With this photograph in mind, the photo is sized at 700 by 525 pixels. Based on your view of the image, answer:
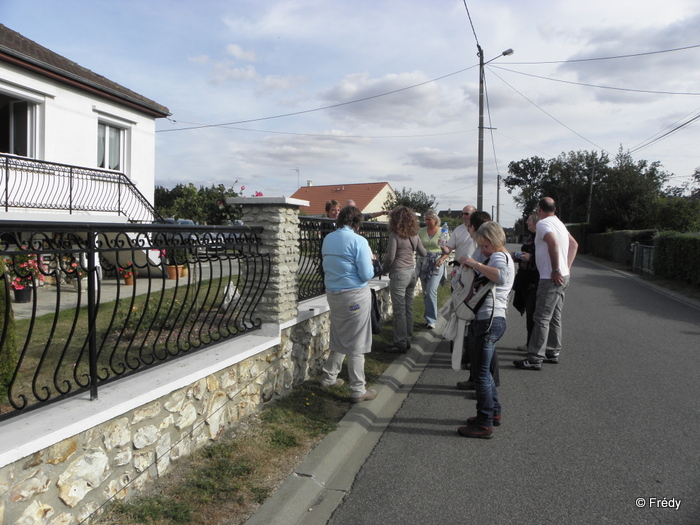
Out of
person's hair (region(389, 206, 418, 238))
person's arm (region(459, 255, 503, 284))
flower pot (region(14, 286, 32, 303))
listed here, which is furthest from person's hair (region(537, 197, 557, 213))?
flower pot (region(14, 286, 32, 303))

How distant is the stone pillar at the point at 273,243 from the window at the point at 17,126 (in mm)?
10344

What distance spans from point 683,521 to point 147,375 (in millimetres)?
3329

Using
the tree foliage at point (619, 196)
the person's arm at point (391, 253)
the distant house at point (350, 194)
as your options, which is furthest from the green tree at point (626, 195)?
the person's arm at point (391, 253)

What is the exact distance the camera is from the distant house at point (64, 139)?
11.5m

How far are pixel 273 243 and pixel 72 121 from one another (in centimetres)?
1107

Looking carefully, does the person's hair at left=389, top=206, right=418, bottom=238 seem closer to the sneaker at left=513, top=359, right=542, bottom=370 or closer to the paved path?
the paved path

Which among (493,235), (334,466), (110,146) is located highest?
(110,146)

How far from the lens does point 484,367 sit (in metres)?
4.18

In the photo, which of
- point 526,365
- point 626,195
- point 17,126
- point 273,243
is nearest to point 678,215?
point 626,195

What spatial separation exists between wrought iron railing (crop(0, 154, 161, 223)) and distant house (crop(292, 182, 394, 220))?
2663 centimetres

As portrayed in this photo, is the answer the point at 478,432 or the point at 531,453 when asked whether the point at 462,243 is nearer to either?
the point at 478,432

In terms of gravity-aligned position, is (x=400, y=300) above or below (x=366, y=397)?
above

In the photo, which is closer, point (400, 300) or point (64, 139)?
point (400, 300)

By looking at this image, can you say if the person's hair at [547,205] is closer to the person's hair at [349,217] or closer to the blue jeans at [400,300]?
the blue jeans at [400,300]
